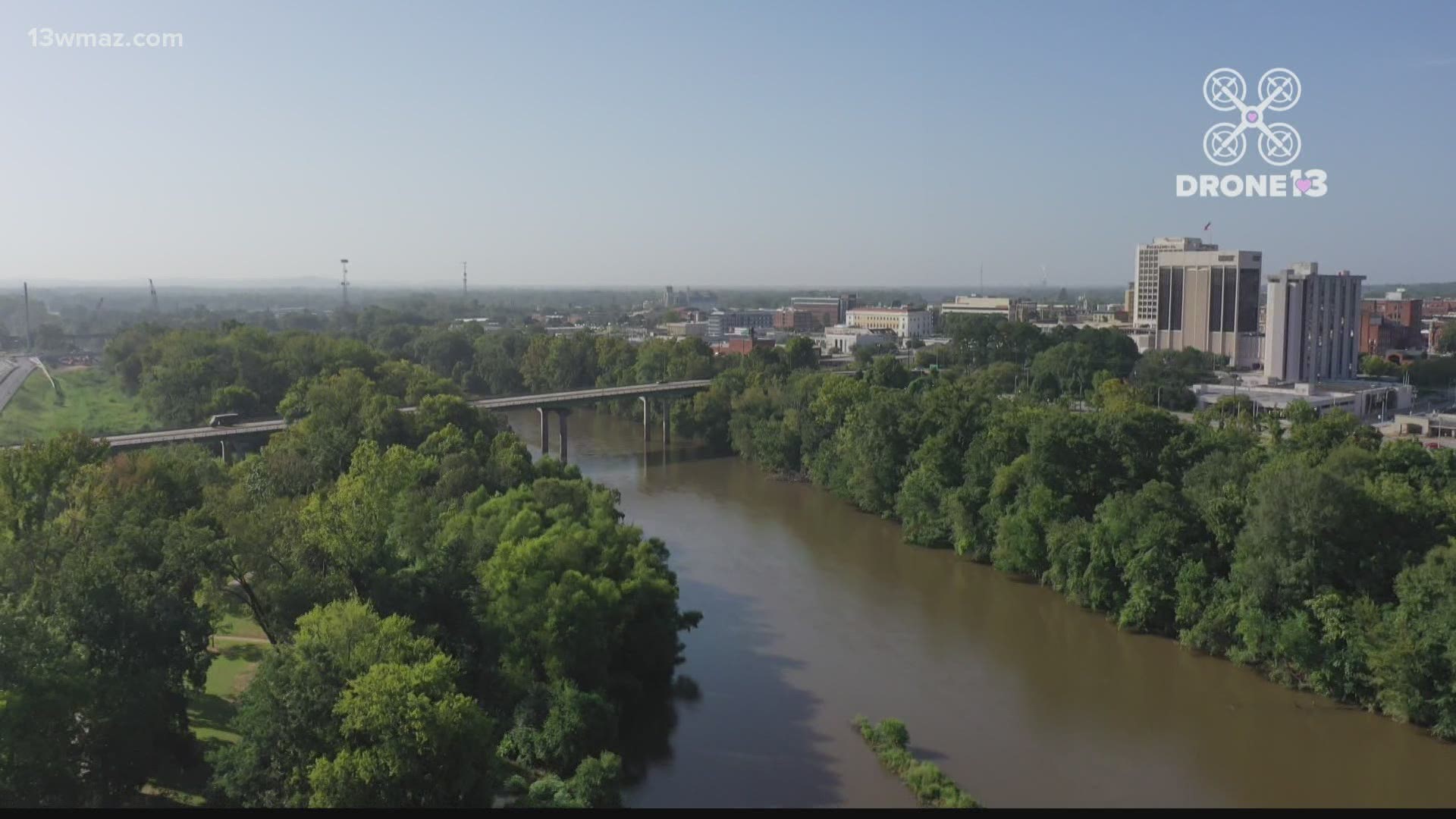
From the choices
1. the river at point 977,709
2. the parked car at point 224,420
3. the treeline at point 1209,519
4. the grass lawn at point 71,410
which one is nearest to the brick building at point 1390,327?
the treeline at point 1209,519

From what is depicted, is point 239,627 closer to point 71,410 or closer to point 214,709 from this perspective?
point 214,709

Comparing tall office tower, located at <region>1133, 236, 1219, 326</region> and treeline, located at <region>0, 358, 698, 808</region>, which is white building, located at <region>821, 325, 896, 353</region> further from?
treeline, located at <region>0, 358, 698, 808</region>

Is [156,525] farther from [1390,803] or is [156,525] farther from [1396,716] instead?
[1396,716]

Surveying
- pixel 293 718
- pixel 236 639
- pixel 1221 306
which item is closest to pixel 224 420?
pixel 236 639

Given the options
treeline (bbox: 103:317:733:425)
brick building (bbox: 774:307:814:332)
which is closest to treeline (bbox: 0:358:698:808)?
treeline (bbox: 103:317:733:425)

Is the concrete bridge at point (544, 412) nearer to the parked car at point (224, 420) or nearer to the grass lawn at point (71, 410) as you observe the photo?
the parked car at point (224, 420)
